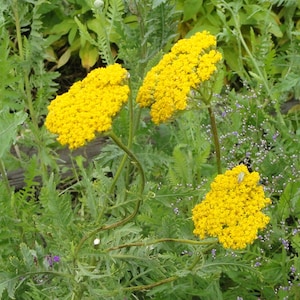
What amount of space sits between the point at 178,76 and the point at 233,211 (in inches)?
11.7

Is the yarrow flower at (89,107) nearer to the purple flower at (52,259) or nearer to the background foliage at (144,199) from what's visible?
the background foliage at (144,199)

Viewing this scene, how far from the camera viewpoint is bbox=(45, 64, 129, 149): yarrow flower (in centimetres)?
127

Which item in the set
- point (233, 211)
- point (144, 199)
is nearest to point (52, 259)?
point (144, 199)

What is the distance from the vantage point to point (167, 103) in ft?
4.49

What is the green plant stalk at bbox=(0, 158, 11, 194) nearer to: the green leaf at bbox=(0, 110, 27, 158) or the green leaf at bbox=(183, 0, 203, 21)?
the green leaf at bbox=(0, 110, 27, 158)

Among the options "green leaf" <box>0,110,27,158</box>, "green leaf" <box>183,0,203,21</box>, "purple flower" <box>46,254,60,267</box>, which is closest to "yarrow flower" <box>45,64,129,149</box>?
"green leaf" <box>0,110,27,158</box>

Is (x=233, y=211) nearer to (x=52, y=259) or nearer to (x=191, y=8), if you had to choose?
(x=52, y=259)

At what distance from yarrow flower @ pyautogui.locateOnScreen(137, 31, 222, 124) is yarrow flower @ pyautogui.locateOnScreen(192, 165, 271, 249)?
20cm

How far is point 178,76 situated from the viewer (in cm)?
139

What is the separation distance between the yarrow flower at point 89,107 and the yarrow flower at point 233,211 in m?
0.30

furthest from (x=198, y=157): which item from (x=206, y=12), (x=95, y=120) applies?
(x=206, y=12)

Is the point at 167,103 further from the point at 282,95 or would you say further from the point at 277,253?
the point at 282,95

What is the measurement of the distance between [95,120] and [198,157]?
2.80 feet

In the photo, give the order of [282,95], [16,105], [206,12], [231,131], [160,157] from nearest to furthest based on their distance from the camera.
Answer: [160,157], [16,105], [231,131], [282,95], [206,12]
